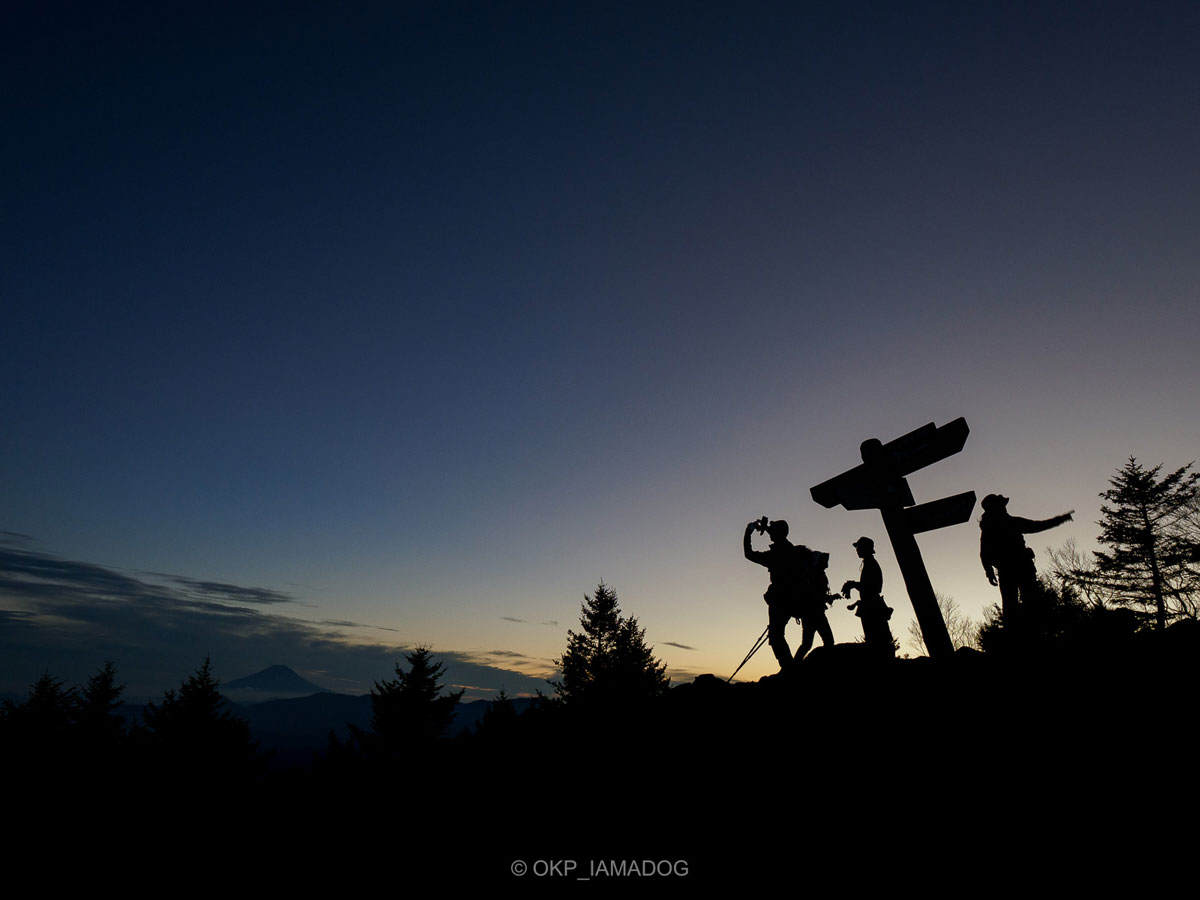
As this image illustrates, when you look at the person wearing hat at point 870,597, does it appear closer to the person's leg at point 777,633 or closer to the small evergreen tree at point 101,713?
the person's leg at point 777,633

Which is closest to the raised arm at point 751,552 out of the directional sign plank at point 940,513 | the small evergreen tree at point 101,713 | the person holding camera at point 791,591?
the person holding camera at point 791,591

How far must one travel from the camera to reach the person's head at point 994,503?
6666 millimetres

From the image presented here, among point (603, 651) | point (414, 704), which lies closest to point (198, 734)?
point (414, 704)

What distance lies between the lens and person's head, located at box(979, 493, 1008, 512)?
667 cm

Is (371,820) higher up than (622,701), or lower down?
lower down

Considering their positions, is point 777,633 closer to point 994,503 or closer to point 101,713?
point 994,503

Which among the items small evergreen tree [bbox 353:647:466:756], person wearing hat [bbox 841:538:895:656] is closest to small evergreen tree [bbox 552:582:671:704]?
small evergreen tree [bbox 353:647:466:756]

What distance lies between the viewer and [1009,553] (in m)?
6.29

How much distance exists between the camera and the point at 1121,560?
86.1 ft

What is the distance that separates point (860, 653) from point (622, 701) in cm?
314

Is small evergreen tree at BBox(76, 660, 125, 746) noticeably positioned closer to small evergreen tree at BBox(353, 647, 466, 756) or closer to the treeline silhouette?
small evergreen tree at BBox(353, 647, 466, 756)

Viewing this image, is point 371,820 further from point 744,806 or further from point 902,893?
point 902,893

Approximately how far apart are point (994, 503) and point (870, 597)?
2279mm

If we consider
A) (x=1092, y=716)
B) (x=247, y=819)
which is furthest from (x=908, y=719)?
(x=247, y=819)
